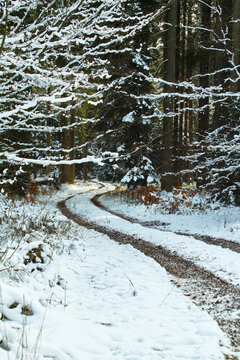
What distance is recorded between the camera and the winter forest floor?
269cm

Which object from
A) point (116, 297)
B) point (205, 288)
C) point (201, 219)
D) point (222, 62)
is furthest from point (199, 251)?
point (222, 62)

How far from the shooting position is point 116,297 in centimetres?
412

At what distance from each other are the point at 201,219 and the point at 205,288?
247 inches

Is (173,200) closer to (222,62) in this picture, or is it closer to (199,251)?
(222,62)

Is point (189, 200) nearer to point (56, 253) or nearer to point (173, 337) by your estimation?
point (56, 253)

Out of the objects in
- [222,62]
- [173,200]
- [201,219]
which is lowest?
[201,219]

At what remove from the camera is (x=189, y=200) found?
12781mm

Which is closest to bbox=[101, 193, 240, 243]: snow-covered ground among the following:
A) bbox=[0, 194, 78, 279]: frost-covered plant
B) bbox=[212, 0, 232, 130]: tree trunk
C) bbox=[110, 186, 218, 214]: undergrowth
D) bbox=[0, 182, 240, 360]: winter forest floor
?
bbox=[110, 186, 218, 214]: undergrowth

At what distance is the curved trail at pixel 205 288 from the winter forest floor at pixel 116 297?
0.01 meters

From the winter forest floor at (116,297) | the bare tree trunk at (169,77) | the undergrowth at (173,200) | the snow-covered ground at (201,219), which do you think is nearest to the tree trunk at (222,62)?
the bare tree trunk at (169,77)

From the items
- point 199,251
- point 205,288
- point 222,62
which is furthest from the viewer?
point 222,62

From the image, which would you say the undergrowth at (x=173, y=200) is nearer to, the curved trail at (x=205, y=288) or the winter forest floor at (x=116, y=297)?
the winter forest floor at (x=116, y=297)

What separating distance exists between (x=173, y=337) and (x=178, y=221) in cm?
788

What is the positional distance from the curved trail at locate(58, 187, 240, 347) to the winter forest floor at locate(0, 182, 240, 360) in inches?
0.6
